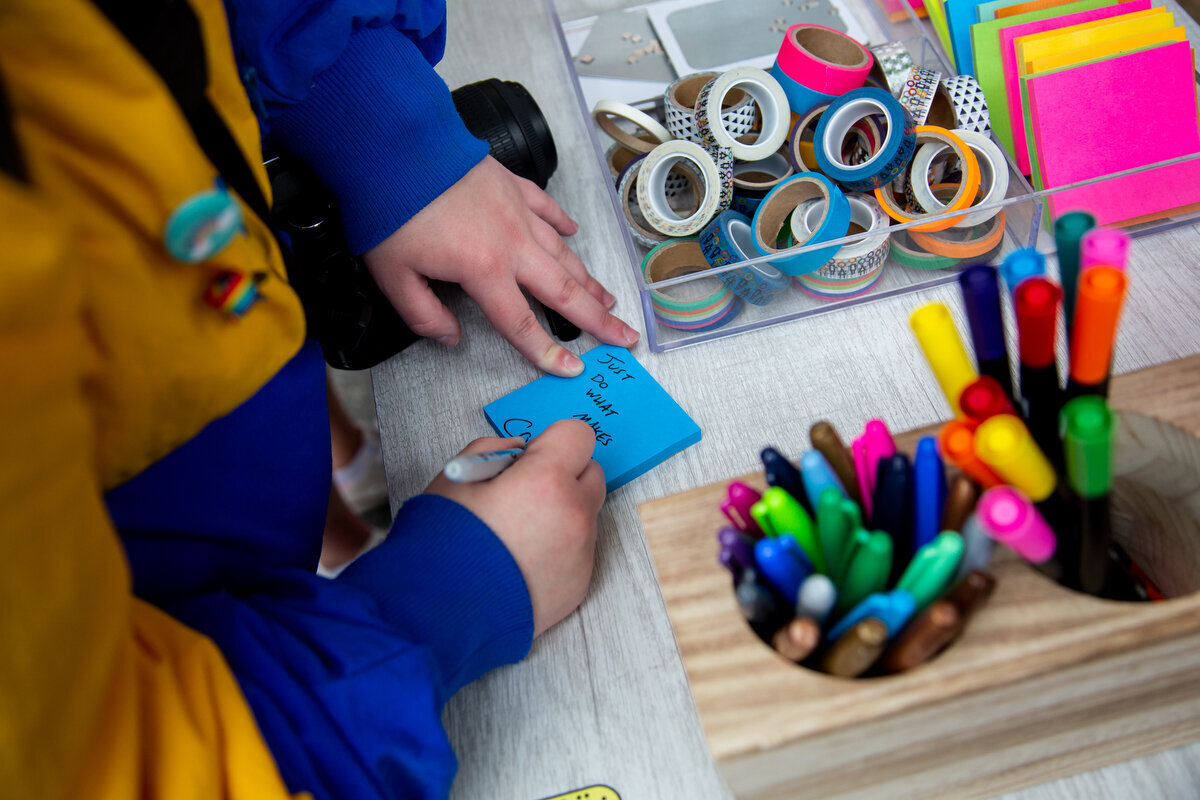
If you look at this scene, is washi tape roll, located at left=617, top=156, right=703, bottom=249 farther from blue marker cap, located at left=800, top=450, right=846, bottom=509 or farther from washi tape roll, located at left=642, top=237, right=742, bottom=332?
blue marker cap, located at left=800, top=450, right=846, bottom=509

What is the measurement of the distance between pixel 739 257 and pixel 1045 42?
28cm

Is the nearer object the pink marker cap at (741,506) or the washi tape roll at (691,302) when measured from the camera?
the pink marker cap at (741,506)

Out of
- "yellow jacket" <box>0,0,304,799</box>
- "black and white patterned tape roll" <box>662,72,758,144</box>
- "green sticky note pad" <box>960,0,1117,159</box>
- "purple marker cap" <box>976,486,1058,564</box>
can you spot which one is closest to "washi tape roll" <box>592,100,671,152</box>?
"black and white patterned tape roll" <box>662,72,758,144</box>

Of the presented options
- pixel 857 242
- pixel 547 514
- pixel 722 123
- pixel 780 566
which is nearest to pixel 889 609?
pixel 780 566

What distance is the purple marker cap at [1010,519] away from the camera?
253mm

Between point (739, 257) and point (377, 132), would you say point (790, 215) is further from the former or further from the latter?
point (377, 132)

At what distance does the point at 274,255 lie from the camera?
0.41 m

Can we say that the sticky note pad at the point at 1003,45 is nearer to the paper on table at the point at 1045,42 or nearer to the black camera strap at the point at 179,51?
the paper on table at the point at 1045,42

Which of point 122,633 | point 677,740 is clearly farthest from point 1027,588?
point 122,633

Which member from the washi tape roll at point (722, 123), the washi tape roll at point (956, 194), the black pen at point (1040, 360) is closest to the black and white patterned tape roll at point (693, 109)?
Result: the washi tape roll at point (722, 123)

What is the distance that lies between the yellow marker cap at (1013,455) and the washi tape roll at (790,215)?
26cm

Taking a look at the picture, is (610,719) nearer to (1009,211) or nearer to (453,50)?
(1009,211)

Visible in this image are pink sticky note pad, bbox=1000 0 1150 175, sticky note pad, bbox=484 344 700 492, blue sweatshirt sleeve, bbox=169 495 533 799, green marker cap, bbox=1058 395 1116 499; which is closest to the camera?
green marker cap, bbox=1058 395 1116 499

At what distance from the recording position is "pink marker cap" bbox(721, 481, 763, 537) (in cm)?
32
